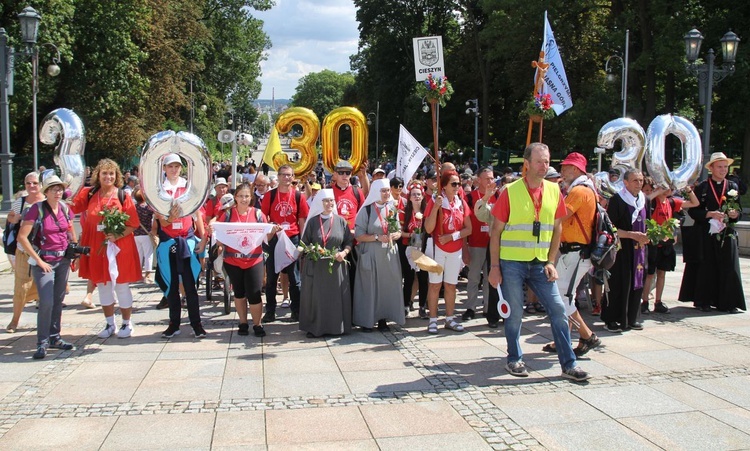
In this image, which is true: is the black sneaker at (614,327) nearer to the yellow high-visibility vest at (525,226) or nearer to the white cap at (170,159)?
the yellow high-visibility vest at (525,226)

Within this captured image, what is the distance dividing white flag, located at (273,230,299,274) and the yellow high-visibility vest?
113 inches

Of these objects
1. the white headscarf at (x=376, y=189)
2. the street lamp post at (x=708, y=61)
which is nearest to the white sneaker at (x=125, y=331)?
the white headscarf at (x=376, y=189)

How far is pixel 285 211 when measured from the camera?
27.5 feet

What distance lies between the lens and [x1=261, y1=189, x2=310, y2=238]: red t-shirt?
27.5ft

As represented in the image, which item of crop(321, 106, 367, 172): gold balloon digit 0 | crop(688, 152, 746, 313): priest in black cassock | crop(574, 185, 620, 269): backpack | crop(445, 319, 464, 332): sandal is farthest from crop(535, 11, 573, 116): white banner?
crop(445, 319, 464, 332): sandal

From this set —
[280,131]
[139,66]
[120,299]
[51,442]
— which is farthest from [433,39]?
[139,66]

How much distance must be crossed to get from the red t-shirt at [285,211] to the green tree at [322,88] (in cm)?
13477

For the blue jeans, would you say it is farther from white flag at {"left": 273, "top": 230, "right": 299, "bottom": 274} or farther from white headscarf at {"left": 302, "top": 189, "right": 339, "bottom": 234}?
white flag at {"left": 273, "top": 230, "right": 299, "bottom": 274}

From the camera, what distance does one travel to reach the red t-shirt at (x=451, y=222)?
7.57 meters

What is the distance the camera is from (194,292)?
23.9 feet

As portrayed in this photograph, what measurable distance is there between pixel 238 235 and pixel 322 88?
484 feet

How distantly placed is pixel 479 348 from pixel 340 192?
2.61 m

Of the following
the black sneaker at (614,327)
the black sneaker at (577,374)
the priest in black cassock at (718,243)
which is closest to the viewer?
the black sneaker at (577,374)

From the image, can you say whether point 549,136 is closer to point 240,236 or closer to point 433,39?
point 433,39
